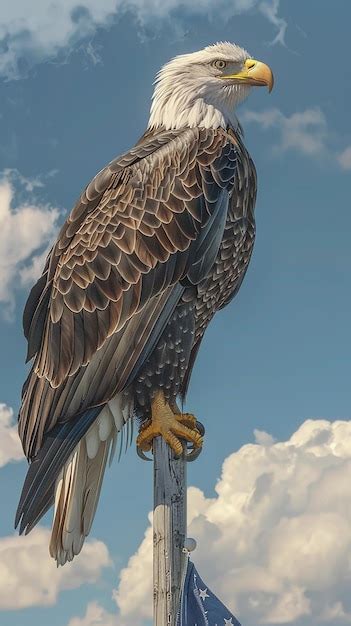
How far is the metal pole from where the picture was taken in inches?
297

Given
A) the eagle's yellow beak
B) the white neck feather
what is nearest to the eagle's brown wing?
the white neck feather

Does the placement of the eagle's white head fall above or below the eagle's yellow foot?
above

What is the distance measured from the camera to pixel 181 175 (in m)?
8.09

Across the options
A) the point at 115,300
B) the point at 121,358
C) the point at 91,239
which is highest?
the point at 91,239

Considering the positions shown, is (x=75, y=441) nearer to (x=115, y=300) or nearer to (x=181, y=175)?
(x=115, y=300)

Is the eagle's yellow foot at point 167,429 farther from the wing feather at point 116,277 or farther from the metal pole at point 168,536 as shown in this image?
the wing feather at point 116,277

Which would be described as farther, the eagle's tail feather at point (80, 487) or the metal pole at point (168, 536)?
the eagle's tail feather at point (80, 487)

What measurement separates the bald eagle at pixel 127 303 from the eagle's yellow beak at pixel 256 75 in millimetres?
431

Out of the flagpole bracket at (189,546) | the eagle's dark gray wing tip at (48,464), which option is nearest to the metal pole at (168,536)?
the flagpole bracket at (189,546)

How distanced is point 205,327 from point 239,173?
1.33m

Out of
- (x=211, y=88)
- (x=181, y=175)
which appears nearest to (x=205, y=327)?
(x=181, y=175)

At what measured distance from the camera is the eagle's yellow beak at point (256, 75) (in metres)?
8.84

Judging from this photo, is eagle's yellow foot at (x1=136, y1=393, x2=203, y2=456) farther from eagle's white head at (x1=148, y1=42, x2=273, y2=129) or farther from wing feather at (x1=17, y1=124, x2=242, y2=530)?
eagle's white head at (x1=148, y1=42, x2=273, y2=129)

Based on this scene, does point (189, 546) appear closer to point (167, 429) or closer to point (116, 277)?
point (167, 429)
